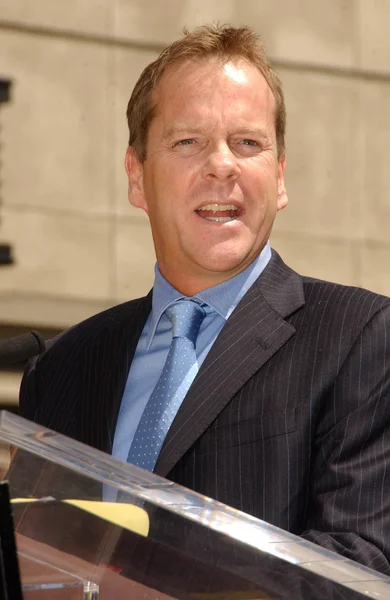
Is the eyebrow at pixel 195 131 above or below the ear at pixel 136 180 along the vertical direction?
above

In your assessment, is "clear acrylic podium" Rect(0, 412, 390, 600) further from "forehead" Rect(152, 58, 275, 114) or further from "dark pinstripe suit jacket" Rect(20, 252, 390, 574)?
"forehead" Rect(152, 58, 275, 114)

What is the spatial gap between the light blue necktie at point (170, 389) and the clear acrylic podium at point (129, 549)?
1.06 metres

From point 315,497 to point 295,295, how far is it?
663mm

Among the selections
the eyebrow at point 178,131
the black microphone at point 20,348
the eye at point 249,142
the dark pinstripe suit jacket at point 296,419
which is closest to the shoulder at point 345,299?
the dark pinstripe suit jacket at point 296,419

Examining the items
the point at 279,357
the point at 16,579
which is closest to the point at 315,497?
the point at 279,357

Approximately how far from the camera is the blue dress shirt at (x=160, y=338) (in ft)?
10.8

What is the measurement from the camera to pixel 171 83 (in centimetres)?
350

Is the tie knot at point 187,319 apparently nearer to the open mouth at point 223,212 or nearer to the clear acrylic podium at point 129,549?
the open mouth at point 223,212

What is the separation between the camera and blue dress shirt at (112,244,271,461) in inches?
130

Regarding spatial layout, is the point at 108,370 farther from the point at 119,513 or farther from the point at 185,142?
the point at 119,513

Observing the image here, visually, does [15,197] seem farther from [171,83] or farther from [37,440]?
[37,440]

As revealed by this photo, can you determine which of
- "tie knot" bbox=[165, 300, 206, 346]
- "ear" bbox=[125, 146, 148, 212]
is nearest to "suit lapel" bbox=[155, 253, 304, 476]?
"tie knot" bbox=[165, 300, 206, 346]

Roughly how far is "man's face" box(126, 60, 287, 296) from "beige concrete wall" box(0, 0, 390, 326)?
3.97m

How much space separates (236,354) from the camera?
3.13 metres
